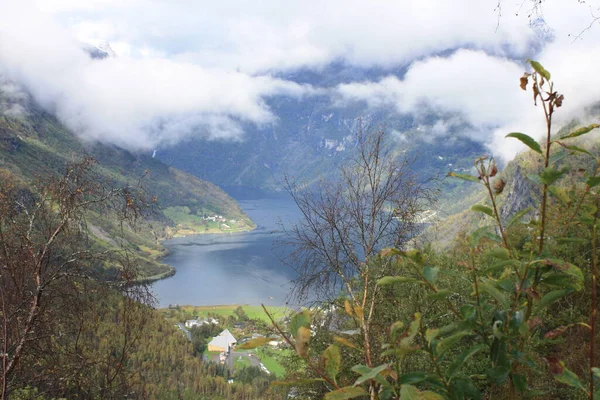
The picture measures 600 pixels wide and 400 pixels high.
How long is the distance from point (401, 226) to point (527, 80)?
15.5ft

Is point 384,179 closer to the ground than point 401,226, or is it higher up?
higher up

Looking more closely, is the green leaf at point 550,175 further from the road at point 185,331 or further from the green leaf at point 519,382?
the road at point 185,331

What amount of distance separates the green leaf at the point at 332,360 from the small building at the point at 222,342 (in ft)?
223

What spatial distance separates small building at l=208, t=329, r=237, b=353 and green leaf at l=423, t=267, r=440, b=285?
223 feet

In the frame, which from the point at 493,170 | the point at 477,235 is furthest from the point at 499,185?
the point at 477,235

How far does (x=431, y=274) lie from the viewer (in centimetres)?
110

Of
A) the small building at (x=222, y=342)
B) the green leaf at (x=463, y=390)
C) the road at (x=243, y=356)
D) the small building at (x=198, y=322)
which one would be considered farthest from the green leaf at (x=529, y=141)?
the small building at (x=198, y=322)

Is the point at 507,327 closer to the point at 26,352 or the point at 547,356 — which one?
the point at 547,356

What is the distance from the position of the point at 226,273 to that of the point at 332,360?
86.0 metres

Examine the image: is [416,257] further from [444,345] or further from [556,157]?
[556,157]

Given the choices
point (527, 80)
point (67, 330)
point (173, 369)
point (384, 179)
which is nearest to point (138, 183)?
point (67, 330)

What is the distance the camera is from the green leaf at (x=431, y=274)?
109 centimetres

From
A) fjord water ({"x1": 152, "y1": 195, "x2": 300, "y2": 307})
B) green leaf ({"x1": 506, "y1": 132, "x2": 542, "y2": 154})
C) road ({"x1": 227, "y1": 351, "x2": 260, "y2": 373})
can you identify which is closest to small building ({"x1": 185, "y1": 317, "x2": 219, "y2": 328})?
fjord water ({"x1": 152, "y1": 195, "x2": 300, "y2": 307})

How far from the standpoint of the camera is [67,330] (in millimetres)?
5047
